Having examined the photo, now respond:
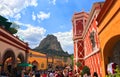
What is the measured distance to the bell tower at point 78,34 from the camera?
33.4 metres

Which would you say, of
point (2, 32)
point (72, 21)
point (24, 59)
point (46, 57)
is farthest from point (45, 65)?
point (2, 32)

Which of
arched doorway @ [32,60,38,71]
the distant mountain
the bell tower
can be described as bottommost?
arched doorway @ [32,60,38,71]

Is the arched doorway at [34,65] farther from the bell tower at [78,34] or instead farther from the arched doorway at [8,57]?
the arched doorway at [8,57]

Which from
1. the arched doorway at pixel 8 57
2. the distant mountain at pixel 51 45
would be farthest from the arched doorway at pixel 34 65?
the distant mountain at pixel 51 45

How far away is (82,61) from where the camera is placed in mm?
32812

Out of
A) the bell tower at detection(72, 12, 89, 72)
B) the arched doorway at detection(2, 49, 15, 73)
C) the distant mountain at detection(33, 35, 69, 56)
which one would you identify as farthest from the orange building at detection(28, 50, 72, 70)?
the distant mountain at detection(33, 35, 69, 56)

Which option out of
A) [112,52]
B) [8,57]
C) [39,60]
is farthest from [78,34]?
[112,52]

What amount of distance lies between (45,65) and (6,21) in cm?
2512

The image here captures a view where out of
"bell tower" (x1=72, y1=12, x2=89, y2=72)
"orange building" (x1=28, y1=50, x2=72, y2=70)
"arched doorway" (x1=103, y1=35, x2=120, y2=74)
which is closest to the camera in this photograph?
"arched doorway" (x1=103, y1=35, x2=120, y2=74)

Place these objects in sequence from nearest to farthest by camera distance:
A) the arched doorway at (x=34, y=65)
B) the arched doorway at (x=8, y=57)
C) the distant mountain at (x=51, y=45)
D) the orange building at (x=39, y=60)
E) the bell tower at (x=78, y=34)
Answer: the arched doorway at (x=8, y=57) → the bell tower at (x=78, y=34) → the orange building at (x=39, y=60) → the arched doorway at (x=34, y=65) → the distant mountain at (x=51, y=45)

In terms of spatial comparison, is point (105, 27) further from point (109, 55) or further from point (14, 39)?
point (14, 39)

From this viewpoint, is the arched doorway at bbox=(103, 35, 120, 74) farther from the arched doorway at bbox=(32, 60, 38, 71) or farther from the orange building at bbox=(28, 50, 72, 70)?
the arched doorway at bbox=(32, 60, 38, 71)

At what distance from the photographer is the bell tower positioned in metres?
33.4

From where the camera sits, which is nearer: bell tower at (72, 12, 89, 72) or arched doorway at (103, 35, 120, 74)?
arched doorway at (103, 35, 120, 74)
